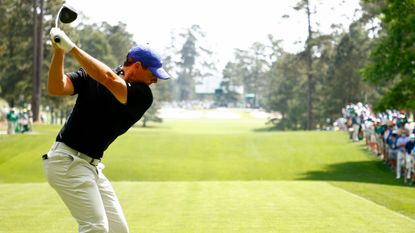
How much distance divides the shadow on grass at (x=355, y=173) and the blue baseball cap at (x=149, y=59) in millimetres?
22842

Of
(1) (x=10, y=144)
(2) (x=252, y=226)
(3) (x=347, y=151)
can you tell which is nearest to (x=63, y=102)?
(1) (x=10, y=144)

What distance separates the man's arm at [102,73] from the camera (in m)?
5.44

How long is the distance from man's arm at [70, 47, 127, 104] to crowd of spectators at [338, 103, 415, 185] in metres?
20.5

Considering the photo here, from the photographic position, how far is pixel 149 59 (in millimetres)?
6309

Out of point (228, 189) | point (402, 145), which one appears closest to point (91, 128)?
point (228, 189)

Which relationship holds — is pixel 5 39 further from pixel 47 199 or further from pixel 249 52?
pixel 249 52

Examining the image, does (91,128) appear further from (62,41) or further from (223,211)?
(223,211)

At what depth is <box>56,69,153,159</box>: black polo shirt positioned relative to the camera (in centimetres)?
614

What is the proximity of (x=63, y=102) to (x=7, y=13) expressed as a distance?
9811 millimetres

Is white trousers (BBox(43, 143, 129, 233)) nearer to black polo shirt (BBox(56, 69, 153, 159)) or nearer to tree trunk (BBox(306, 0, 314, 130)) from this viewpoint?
black polo shirt (BBox(56, 69, 153, 159))

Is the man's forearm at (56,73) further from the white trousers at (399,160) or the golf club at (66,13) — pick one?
the white trousers at (399,160)

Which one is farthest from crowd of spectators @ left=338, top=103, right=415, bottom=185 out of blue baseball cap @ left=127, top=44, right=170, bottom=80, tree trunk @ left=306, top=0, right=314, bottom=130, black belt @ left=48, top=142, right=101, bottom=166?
tree trunk @ left=306, top=0, right=314, bottom=130

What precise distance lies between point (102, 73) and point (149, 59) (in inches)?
32.0

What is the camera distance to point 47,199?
1655 centimetres
